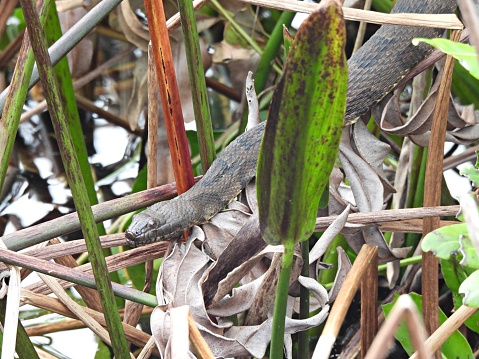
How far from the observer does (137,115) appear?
10.7 feet

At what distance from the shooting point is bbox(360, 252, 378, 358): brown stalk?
5.51 ft

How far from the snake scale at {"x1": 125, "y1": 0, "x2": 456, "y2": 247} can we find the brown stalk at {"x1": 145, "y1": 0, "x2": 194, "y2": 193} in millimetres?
172

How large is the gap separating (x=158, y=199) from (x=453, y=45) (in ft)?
2.92

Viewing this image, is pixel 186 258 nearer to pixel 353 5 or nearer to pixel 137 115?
pixel 353 5

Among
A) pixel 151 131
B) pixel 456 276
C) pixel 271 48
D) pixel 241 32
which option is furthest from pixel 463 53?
pixel 241 32

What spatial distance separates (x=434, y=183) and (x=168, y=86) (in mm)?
691

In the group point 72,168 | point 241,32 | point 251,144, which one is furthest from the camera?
point 241,32

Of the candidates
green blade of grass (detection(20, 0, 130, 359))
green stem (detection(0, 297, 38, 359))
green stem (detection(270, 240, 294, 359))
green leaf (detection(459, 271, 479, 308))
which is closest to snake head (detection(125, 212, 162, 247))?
green stem (detection(0, 297, 38, 359))

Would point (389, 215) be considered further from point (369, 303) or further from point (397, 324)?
point (397, 324)

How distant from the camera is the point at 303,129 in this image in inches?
35.0

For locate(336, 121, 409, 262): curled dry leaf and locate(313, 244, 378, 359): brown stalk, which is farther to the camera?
locate(336, 121, 409, 262): curled dry leaf

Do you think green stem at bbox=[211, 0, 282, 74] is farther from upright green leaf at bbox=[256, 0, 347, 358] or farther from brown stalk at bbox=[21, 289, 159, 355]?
upright green leaf at bbox=[256, 0, 347, 358]

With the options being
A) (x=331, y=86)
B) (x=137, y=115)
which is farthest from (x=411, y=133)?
(x=137, y=115)

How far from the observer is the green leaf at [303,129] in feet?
2.75
